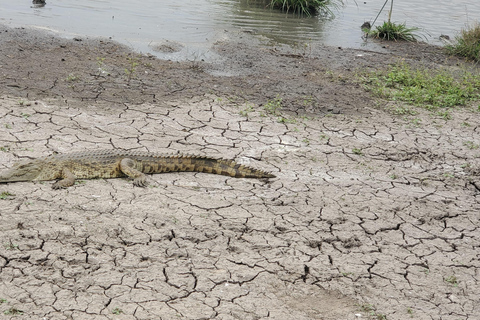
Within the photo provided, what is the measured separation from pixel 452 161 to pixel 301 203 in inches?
107

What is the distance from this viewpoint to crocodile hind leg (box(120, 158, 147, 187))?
19.6 ft

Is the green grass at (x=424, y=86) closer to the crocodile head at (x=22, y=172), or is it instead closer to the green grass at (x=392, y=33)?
the green grass at (x=392, y=33)

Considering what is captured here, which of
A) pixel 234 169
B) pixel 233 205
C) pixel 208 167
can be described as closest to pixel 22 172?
pixel 208 167

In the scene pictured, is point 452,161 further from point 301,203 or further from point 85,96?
point 85,96

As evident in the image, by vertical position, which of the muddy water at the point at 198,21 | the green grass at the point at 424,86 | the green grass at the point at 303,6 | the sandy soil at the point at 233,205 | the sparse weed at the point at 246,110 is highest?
the green grass at the point at 303,6

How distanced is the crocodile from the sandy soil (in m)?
0.12

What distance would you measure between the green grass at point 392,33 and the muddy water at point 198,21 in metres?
0.53

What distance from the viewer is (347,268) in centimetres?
488

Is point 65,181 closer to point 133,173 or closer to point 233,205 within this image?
point 133,173

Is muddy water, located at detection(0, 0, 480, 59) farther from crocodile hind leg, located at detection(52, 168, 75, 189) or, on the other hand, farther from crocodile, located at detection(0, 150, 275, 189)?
crocodile hind leg, located at detection(52, 168, 75, 189)

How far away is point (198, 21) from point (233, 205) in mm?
8928

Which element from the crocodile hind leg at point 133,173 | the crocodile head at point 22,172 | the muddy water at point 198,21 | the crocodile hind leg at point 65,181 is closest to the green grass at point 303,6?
the muddy water at point 198,21

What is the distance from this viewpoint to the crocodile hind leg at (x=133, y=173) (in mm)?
5965

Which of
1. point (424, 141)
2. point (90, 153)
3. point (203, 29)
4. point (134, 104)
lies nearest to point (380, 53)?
point (203, 29)
